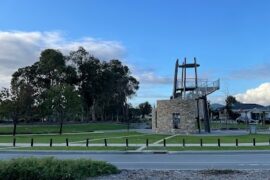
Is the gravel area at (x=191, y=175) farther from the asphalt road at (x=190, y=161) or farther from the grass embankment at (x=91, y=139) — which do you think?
the grass embankment at (x=91, y=139)

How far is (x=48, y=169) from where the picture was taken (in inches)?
439

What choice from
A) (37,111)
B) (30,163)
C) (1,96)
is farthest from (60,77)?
(30,163)

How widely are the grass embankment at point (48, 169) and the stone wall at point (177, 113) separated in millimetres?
40531

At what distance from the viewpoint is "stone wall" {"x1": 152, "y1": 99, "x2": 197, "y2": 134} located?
172ft

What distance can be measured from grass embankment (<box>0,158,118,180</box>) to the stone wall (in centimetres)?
4053

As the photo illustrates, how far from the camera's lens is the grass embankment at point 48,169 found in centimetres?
1100

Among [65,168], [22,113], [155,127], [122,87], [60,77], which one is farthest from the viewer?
[122,87]

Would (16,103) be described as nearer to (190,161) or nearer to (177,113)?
(177,113)

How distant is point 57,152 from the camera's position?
27.0 meters

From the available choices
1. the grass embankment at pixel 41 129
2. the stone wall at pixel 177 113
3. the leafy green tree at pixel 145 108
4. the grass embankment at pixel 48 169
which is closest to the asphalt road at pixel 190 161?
the grass embankment at pixel 48 169

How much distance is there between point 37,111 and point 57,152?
40997 mm

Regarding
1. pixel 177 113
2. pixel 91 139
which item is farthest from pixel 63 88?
pixel 91 139

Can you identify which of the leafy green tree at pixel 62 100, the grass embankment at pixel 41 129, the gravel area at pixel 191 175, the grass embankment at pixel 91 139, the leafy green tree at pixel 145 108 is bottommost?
the gravel area at pixel 191 175

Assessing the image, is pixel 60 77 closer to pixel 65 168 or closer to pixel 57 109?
pixel 57 109
